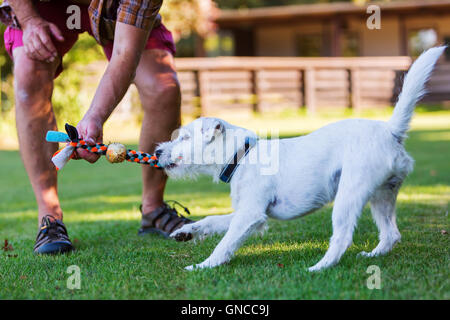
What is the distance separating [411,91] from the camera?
9.80 feet

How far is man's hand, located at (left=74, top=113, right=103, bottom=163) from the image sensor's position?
3061 millimetres

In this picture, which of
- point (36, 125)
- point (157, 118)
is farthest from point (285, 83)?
point (36, 125)

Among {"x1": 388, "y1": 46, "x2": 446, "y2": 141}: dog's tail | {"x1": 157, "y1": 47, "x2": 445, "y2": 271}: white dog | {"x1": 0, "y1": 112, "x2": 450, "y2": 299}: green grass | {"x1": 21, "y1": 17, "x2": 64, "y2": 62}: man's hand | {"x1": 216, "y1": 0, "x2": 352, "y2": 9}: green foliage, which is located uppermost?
{"x1": 216, "y1": 0, "x2": 352, "y2": 9}: green foliage

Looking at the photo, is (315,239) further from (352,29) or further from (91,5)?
(352,29)

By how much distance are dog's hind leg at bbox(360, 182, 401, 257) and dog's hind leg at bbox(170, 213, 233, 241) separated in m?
0.84

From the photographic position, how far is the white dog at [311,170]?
114 inches

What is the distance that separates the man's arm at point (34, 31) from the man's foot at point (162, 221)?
1.36 meters

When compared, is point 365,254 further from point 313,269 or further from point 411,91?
point 411,91

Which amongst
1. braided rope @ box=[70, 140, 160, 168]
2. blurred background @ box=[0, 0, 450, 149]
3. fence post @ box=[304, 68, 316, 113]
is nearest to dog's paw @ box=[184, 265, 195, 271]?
braided rope @ box=[70, 140, 160, 168]

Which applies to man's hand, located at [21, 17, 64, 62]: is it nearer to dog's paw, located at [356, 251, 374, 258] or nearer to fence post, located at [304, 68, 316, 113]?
dog's paw, located at [356, 251, 374, 258]

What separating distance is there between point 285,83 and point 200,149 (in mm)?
15510

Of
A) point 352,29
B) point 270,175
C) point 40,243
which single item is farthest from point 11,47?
point 352,29
